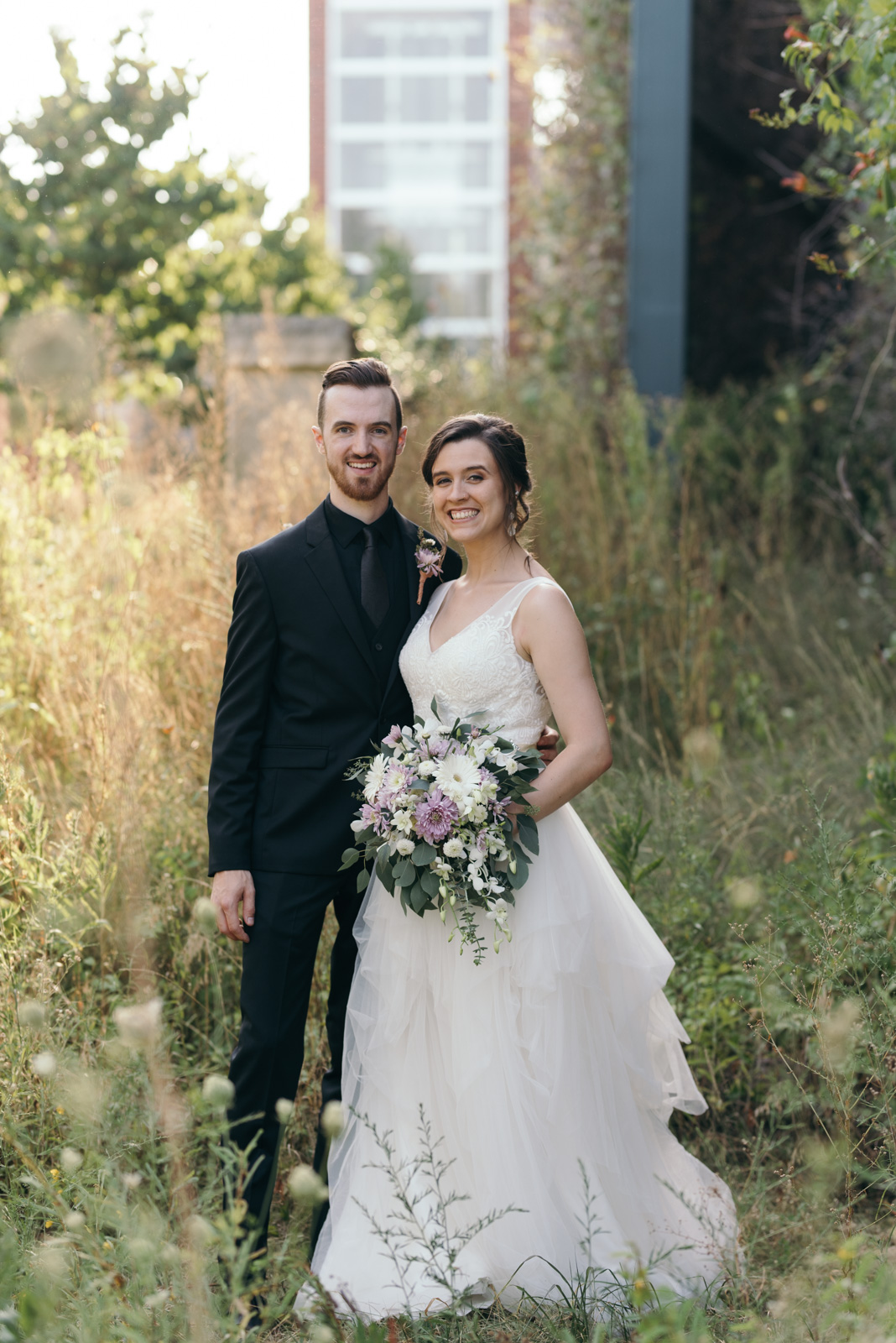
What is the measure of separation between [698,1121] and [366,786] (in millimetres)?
1685

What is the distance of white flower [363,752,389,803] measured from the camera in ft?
8.27

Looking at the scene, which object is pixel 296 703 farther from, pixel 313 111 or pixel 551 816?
pixel 313 111

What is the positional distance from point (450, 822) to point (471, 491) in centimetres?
86

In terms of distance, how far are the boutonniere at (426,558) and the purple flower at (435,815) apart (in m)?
0.70

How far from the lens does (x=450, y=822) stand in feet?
8.00

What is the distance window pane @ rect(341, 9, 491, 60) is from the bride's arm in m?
62.0

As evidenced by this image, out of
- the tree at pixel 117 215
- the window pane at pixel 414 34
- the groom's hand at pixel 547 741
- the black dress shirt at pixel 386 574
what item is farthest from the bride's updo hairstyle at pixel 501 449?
the window pane at pixel 414 34

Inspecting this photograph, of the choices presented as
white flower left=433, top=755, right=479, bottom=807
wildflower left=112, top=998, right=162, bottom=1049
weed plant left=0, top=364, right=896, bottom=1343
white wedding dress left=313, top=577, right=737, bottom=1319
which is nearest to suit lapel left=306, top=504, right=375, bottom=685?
white wedding dress left=313, top=577, right=737, bottom=1319

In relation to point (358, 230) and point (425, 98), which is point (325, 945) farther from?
point (425, 98)

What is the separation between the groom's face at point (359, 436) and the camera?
9.27ft

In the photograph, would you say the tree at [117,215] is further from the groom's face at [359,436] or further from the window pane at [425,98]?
the window pane at [425,98]

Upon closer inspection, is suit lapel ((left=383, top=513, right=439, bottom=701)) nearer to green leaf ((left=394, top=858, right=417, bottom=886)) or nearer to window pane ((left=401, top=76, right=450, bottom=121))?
green leaf ((left=394, top=858, right=417, bottom=886))

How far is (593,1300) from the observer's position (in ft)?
7.73

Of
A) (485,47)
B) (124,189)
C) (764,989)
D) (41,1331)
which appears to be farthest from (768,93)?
(485,47)
